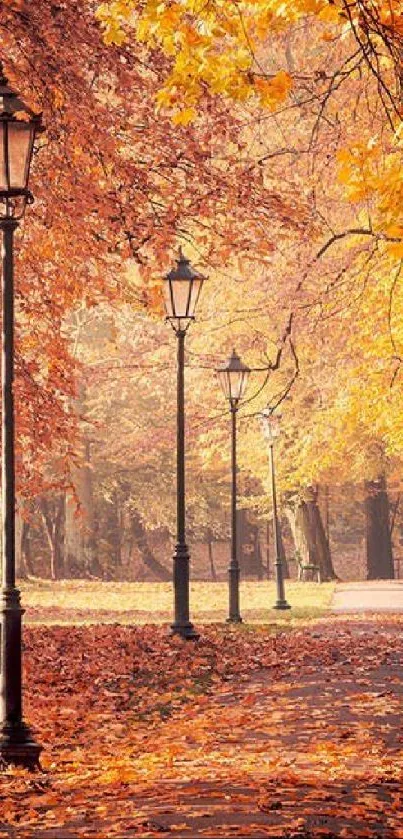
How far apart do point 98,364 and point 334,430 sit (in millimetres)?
15269

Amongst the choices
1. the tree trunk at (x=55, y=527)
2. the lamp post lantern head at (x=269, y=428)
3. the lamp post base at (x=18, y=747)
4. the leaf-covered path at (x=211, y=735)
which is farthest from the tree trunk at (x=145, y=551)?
the lamp post base at (x=18, y=747)

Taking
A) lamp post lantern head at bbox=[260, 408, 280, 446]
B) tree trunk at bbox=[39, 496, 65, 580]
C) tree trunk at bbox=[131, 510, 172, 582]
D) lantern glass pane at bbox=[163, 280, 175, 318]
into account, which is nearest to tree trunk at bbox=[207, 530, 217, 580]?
tree trunk at bbox=[131, 510, 172, 582]

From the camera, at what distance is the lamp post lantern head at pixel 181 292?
19.7 meters

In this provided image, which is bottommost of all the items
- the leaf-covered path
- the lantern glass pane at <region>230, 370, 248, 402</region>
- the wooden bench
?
the leaf-covered path

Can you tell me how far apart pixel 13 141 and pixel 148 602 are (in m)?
23.4

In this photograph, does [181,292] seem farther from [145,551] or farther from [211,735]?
[145,551]

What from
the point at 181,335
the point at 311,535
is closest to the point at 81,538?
the point at 311,535

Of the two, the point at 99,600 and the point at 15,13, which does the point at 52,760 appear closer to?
the point at 15,13

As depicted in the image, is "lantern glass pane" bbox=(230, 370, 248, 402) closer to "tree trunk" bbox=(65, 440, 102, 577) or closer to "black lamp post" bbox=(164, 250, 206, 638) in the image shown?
"black lamp post" bbox=(164, 250, 206, 638)

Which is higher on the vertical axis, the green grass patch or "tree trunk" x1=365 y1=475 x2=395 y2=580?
"tree trunk" x1=365 y1=475 x2=395 y2=580

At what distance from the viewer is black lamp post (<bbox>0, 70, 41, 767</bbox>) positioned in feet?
34.4

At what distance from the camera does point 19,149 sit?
11070 millimetres

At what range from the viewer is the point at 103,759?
10867 mm

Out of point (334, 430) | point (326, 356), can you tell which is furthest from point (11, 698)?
point (326, 356)
